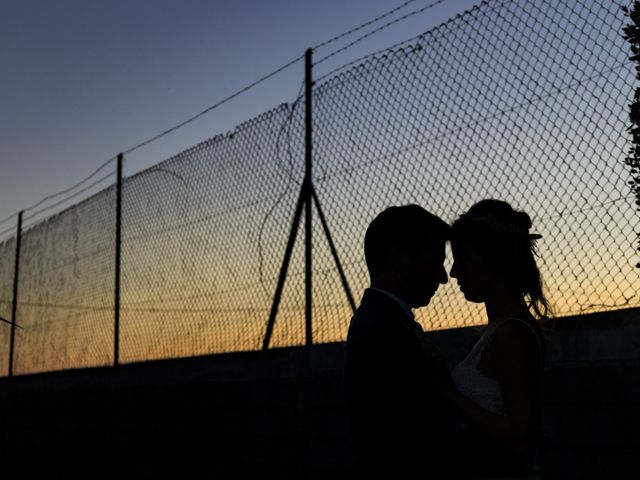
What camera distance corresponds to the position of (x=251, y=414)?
6.44m

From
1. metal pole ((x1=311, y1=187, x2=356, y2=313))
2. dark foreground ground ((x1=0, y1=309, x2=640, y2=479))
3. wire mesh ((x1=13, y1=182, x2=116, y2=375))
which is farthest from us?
wire mesh ((x1=13, y1=182, x2=116, y2=375))

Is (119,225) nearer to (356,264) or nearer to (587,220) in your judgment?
(356,264)

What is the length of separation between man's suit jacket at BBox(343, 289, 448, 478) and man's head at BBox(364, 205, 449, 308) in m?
0.10

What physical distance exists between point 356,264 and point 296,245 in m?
0.70

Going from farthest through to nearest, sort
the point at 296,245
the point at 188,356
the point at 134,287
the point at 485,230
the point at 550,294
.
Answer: the point at 134,287 < the point at 188,356 < the point at 296,245 < the point at 550,294 < the point at 485,230

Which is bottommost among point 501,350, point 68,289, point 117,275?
point 501,350

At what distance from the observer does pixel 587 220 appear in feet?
14.1

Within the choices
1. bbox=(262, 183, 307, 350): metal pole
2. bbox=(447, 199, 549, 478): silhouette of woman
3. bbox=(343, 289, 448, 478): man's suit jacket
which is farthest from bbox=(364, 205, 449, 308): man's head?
bbox=(262, 183, 307, 350): metal pole

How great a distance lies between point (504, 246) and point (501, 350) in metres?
0.38

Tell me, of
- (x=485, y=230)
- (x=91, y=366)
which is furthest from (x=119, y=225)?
(x=485, y=230)

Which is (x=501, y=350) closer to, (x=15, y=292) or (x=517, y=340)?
(x=517, y=340)

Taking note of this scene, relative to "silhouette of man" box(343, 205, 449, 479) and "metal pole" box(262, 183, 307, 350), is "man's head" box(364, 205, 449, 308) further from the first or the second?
"metal pole" box(262, 183, 307, 350)

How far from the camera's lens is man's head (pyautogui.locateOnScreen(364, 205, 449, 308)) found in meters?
2.65

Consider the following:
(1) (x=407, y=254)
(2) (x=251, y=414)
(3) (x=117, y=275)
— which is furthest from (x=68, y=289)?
(1) (x=407, y=254)
